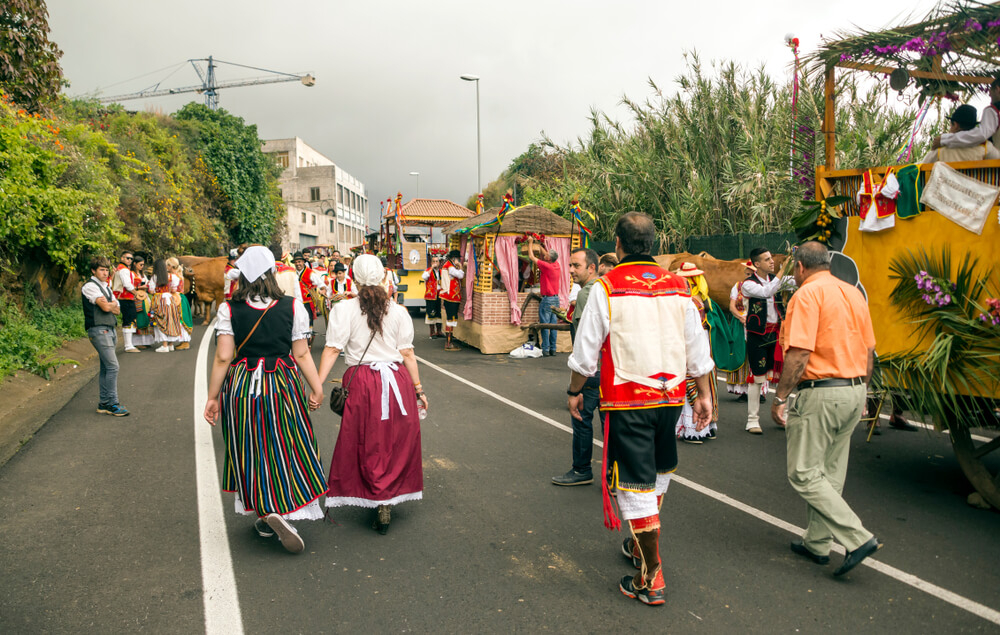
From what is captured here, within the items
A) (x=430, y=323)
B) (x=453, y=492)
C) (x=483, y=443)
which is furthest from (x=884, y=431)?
(x=430, y=323)

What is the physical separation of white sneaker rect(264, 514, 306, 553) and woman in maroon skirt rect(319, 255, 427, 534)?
1.45 feet

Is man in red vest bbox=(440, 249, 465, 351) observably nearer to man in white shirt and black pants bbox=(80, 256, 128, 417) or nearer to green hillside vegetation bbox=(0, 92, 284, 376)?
green hillside vegetation bbox=(0, 92, 284, 376)

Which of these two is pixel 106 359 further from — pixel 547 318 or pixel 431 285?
pixel 431 285

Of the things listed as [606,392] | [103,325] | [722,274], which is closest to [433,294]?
[103,325]

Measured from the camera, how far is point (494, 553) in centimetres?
416

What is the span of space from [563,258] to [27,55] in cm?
1041

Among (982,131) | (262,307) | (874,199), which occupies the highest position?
(982,131)

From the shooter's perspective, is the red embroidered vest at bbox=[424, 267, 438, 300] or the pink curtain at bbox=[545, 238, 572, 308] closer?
the pink curtain at bbox=[545, 238, 572, 308]

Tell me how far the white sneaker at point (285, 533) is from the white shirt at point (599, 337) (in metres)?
1.99

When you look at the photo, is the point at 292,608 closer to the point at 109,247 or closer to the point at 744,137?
the point at 109,247

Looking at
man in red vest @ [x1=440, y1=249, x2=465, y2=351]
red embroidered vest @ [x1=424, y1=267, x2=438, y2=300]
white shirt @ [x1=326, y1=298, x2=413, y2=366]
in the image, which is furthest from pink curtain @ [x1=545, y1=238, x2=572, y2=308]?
white shirt @ [x1=326, y1=298, x2=413, y2=366]

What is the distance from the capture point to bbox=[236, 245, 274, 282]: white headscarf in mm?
4160

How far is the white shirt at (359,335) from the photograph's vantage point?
4547 mm

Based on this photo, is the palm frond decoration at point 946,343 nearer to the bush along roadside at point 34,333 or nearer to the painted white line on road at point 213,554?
the painted white line on road at point 213,554
